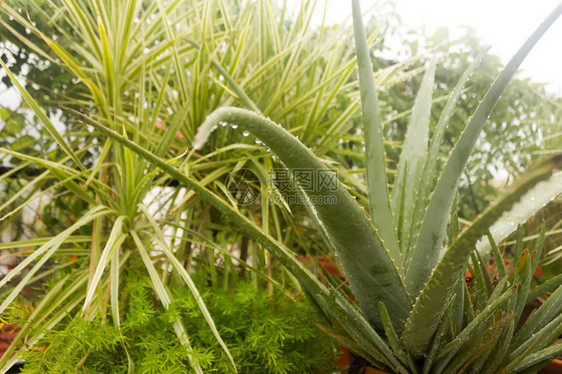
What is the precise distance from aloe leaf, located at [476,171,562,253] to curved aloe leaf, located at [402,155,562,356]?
113 mm

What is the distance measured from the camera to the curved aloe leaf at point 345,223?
296 mm

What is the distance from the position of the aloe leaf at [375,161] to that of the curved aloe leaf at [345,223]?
61 millimetres

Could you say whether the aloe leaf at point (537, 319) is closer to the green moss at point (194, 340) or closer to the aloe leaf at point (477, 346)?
the aloe leaf at point (477, 346)

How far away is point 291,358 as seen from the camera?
0.56 meters

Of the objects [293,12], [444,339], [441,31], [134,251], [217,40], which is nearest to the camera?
[444,339]

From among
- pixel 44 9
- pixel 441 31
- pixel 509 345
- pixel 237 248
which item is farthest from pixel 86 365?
pixel 441 31

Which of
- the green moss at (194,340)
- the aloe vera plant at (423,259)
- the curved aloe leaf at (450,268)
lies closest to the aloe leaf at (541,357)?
the aloe vera plant at (423,259)

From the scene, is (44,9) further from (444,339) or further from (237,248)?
(444,339)

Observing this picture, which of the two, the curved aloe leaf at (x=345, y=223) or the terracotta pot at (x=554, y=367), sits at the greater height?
the curved aloe leaf at (x=345, y=223)

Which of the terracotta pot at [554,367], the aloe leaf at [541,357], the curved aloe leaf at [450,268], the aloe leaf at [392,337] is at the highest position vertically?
→ the curved aloe leaf at [450,268]

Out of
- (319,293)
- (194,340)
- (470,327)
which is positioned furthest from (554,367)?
(194,340)

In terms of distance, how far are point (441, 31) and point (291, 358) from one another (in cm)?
92

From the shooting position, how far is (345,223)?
0.34m

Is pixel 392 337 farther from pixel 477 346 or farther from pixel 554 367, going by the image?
pixel 554 367
